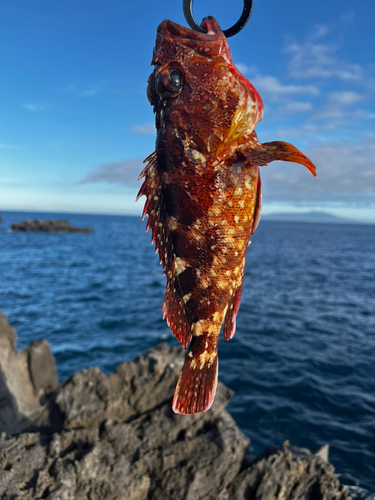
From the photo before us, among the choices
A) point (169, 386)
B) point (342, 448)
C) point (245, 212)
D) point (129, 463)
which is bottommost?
point (342, 448)

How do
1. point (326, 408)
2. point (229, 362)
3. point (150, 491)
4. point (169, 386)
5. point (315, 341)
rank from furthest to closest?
point (315, 341) → point (229, 362) → point (326, 408) → point (169, 386) → point (150, 491)

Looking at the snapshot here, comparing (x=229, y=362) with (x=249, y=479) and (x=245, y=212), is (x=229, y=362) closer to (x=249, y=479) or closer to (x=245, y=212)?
(x=249, y=479)

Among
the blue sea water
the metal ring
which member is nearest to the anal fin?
the metal ring

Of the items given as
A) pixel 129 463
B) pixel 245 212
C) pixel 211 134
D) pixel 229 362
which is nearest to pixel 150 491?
pixel 129 463

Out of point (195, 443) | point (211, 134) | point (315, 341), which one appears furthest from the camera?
point (315, 341)

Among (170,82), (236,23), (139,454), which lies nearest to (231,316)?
(170,82)

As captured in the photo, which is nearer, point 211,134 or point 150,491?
point 211,134

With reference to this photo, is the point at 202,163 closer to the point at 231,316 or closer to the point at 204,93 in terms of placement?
the point at 204,93
